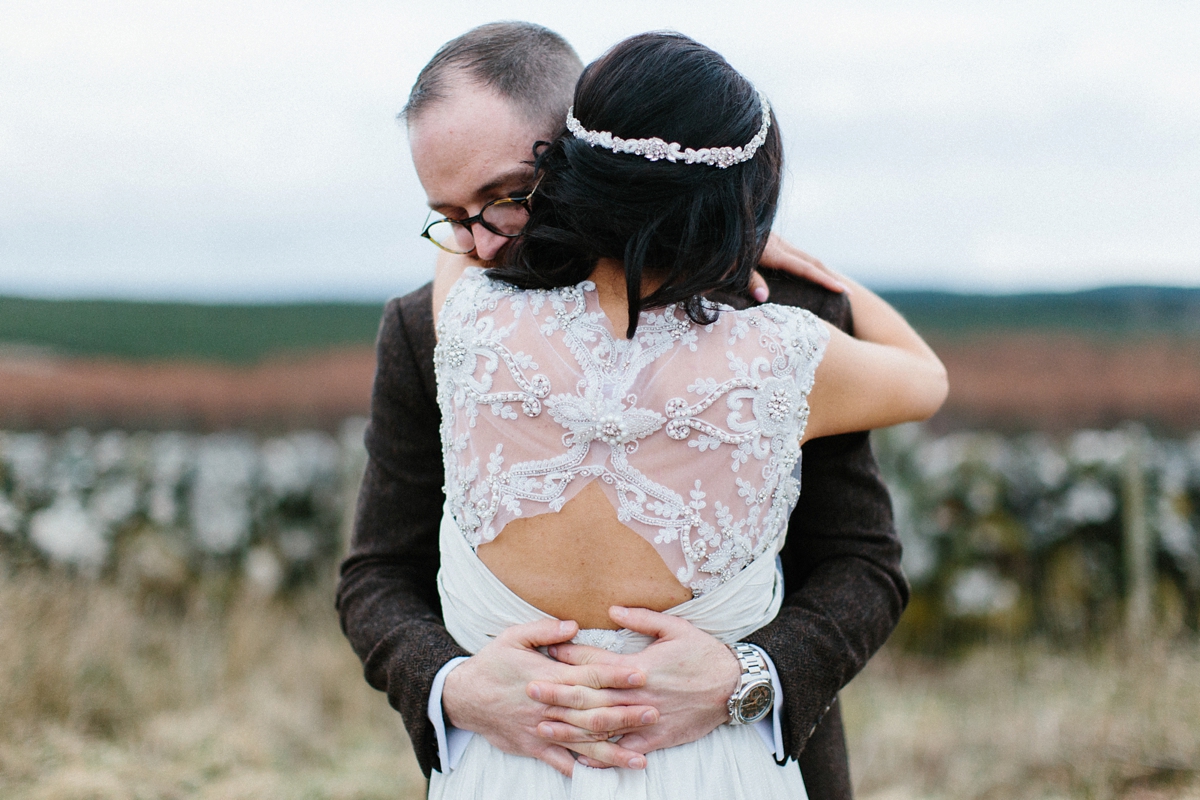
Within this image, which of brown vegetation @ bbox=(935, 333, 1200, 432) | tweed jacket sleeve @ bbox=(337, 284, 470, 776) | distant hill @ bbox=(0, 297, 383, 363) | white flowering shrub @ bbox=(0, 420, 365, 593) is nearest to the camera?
tweed jacket sleeve @ bbox=(337, 284, 470, 776)

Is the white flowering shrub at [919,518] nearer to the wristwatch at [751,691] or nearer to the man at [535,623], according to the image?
the man at [535,623]

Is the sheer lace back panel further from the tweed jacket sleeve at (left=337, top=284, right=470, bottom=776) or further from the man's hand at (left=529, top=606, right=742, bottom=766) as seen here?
the tweed jacket sleeve at (left=337, top=284, right=470, bottom=776)

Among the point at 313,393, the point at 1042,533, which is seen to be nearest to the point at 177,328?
the point at 313,393

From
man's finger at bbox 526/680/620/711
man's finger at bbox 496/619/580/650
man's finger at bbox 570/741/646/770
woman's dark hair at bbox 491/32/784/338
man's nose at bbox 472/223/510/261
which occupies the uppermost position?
woman's dark hair at bbox 491/32/784/338

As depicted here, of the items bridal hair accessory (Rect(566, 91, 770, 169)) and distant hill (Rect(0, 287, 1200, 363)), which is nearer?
bridal hair accessory (Rect(566, 91, 770, 169))

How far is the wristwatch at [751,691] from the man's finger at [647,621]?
0.53ft

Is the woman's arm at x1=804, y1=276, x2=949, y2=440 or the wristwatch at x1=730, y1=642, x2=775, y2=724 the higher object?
the woman's arm at x1=804, y1=276, x2=949, y2=440

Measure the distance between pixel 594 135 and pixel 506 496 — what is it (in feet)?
2.02

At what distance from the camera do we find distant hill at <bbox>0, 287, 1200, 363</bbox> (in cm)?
1012

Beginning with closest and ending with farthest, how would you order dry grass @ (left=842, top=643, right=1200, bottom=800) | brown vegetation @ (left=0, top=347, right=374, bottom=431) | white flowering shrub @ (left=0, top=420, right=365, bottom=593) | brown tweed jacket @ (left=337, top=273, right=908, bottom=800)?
1. brown tweed jacket @ (left=337, top=273, right=908, bottom=800)
2. dry grass @ (left=842, top=643, right=1200, bottom=800)
3. white flowering shrub @ (left=0, top=420, right=365, bottom=593)
4. brown vegetation @ (left=0, top=347, right=374, bottom=431)

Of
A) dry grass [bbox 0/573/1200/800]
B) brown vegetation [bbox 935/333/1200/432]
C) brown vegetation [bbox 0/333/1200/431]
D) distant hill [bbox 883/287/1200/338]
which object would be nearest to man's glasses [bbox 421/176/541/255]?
dry grass [bbox 0/573/1200/800]

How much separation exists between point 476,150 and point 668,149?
1.68 ft

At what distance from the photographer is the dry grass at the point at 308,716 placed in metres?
4.23

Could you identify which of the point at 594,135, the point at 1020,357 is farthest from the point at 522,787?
the point at 1020,357
